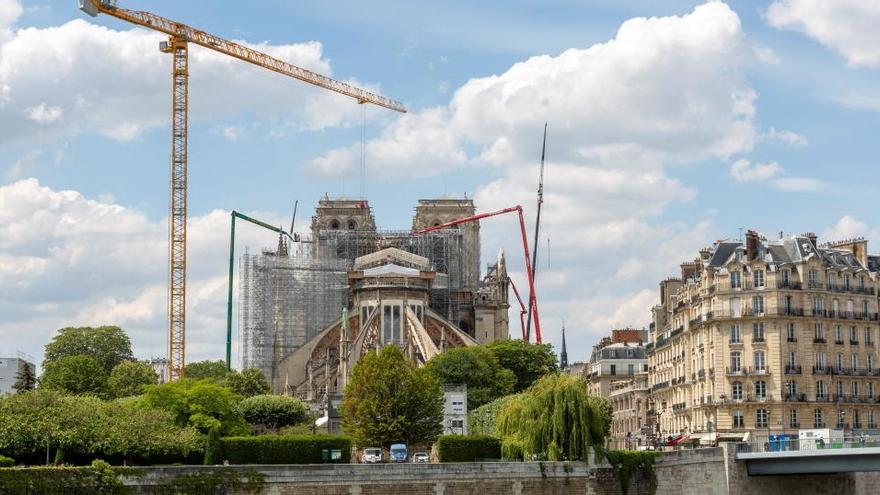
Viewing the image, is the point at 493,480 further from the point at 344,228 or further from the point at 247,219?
the point at 344,228

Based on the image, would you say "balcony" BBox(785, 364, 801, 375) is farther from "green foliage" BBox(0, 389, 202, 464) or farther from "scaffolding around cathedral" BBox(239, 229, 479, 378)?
"scaffolding around cathedral" BBox(239, 229, 479, 378)

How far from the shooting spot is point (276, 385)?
434 feet

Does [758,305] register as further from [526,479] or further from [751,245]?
[526,479]

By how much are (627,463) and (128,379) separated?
2012 inches

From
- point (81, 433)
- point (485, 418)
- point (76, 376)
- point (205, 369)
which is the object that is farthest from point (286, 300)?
point (81, 433)

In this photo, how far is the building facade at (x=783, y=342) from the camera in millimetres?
77938

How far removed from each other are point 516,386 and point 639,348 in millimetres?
15541

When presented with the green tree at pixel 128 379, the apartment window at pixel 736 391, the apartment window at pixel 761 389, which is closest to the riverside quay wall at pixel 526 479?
the apartment window at pixel 761 389

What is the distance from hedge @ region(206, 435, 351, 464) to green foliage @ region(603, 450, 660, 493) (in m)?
12.2

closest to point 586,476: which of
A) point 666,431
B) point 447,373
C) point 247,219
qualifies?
point 666,431

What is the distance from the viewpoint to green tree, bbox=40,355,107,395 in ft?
335

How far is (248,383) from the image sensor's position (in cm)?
11306

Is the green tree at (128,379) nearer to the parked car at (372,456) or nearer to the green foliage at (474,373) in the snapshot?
the green foliage at (474,373)

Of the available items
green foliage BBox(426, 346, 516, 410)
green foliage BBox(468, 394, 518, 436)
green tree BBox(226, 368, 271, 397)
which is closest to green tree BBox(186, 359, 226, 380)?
green tree BBox(226, 368, 271, 397)
